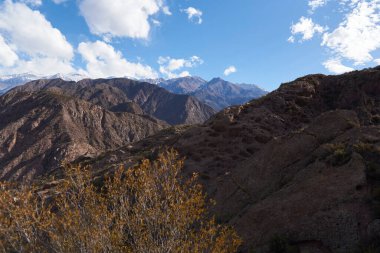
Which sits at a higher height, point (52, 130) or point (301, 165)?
point (52, 130)

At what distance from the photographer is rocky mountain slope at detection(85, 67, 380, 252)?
10930 millimetres

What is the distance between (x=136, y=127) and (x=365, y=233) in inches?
6733

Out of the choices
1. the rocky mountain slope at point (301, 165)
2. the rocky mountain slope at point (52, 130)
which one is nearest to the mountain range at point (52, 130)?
the rocky mountain slope at point (52, 130)

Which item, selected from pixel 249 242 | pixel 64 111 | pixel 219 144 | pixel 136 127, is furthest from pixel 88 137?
pixel 249 242

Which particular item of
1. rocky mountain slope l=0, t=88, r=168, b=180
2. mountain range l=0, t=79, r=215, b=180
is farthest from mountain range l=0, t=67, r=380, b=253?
mountain range l=0, t=79, r=215, b=180

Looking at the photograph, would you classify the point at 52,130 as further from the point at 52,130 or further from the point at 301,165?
the point at 301,165

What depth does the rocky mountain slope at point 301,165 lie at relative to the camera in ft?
35.9

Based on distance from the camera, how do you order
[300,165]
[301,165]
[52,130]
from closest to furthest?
[301,165] < [300,165] < [52,130]

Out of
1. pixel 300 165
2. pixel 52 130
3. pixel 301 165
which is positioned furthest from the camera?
pixel 52 130

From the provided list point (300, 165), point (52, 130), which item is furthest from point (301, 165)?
point (52, 130)

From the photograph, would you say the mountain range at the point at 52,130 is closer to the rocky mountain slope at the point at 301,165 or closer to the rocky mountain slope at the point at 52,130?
the rocky mountain slope at the point at 52,130

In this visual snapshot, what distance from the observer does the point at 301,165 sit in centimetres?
1560

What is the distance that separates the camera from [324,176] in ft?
42.9

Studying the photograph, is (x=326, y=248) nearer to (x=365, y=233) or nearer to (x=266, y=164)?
(x=365, y=233)
